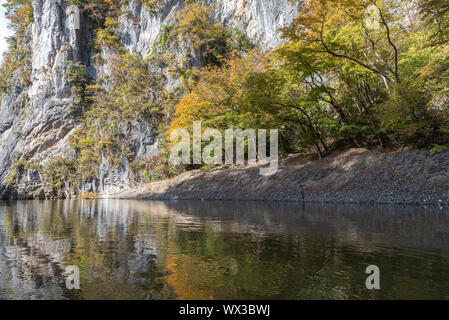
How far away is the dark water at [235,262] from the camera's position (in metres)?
3.62

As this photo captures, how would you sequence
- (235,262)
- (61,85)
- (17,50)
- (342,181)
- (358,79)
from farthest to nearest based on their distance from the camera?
(17,50), (61,85), (358,79), (342,181), (235,262)

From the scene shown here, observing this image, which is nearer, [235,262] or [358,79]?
[235,262]

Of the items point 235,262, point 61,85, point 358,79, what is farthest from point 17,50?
point 235,262

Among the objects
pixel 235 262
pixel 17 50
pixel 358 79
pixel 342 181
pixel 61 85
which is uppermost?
pixel 17 50

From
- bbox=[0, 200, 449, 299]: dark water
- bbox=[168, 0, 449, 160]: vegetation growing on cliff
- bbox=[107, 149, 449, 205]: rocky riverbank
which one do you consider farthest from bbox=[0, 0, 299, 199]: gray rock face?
bbox=[0, 200, 449, 299]: dark water

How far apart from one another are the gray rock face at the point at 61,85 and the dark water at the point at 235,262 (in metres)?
32.6

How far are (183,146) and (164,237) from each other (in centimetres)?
2216

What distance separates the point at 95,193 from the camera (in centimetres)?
4184

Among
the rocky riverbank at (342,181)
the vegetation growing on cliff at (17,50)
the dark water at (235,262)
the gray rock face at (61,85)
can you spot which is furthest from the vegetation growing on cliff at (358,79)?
the vegetation growing on cliff at (17,50)

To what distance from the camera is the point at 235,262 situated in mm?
4918

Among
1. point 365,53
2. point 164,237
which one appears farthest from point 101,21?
point 164,237

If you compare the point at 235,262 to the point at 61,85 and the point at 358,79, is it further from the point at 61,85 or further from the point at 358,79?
the point at 61,85

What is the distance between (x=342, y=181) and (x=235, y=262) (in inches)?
526

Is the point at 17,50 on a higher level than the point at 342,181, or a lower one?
higher
